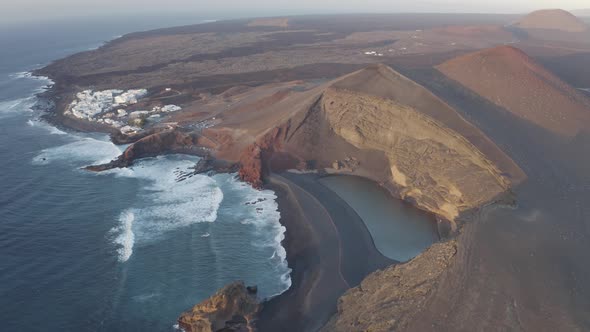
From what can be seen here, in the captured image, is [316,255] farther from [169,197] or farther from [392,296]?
[169,197]

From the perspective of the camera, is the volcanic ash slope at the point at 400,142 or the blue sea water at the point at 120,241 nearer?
the blue sea water at the point at 120,241

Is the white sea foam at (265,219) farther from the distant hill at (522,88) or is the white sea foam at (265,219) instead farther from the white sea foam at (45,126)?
the white sea foam at (45,126)

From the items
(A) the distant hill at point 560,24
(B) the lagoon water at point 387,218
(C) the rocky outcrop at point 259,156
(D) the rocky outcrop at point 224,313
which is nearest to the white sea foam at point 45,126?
(C) the rocky outcrop at point 259,156

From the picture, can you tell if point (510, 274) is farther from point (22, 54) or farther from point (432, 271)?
point (22, 54)

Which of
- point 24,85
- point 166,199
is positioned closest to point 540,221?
point 166,199

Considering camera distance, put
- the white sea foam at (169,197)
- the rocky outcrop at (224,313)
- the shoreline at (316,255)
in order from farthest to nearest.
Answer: the white sea foam at (169,197)
the shoreline at (316,255)
the rocky outcrop at (224,313)
